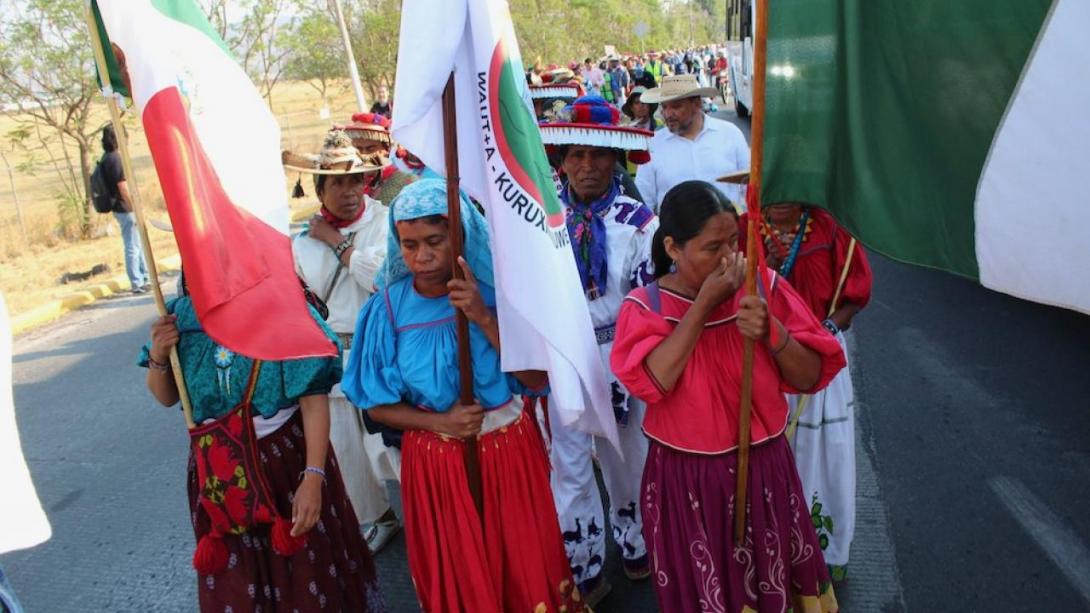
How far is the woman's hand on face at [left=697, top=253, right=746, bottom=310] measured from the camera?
7.75 ft

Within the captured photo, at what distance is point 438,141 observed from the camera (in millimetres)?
2453

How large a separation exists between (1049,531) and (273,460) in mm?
3233

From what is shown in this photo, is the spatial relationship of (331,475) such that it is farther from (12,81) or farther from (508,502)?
(12,81)

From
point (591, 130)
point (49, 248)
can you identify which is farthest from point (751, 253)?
point (49, 248)

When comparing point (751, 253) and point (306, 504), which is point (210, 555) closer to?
point (306, 504)

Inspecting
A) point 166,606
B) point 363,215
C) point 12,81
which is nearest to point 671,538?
point 363,215

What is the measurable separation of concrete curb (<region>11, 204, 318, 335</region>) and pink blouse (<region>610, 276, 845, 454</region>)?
6929 mm

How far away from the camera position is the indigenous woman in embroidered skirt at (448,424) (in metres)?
2.67

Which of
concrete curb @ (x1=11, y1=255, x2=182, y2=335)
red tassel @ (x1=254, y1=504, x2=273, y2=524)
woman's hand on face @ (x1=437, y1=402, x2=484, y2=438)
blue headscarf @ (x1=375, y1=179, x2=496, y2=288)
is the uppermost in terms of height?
blue headscarf @ (x1=375, y1=179, x2=496, y2=288)

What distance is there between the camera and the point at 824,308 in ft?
10.5

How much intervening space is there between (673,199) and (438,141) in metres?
0.72

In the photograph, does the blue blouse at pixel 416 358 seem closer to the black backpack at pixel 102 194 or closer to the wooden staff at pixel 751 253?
the wooden staff at pixel 751 253

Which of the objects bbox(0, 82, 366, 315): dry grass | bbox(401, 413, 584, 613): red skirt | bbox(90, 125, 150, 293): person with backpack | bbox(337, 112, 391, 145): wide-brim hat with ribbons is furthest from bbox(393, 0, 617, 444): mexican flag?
bbox(90, 125, 150, 293): person with backpack

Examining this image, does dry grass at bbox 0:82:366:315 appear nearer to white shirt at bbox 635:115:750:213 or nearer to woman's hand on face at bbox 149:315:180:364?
white shirt at bbox 635:115:750:213
